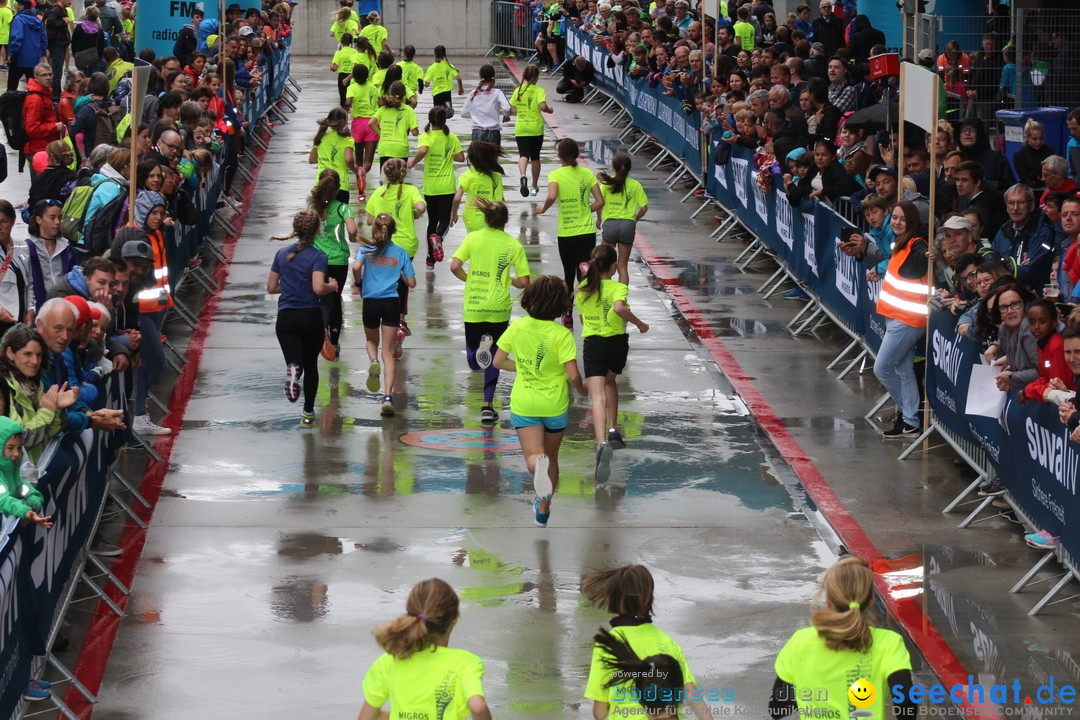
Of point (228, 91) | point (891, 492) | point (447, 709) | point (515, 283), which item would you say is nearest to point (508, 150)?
point (228, 91)

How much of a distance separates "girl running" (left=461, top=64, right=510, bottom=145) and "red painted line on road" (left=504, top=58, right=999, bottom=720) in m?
5.82

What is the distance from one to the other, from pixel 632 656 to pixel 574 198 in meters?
11.3

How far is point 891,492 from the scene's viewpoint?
41.8ft

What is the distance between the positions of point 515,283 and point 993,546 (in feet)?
15.2

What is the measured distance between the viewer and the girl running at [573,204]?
683 inches

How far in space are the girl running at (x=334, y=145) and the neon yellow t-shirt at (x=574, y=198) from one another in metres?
4.40

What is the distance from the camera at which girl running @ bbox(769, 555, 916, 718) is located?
21.3ft

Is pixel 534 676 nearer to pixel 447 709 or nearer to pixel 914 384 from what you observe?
pixel 447 709

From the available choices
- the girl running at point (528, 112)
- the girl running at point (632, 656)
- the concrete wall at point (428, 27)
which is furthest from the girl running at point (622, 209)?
the concrete wall at point (428, 27)

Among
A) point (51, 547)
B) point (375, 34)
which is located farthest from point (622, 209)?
point (375, 34)

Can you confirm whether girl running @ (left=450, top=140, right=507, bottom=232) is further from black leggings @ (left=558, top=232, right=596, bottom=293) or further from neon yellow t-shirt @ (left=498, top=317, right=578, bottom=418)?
neon yellow t-shirt @ (left=498, top=317, right=578, bottom=418)

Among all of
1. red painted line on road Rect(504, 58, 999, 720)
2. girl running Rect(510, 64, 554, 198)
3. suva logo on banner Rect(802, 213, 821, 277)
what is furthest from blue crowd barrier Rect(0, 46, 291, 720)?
girl running Rect(510, 64, 554, 198)

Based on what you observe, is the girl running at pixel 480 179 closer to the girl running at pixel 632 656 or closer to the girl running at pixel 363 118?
the girl running at pixel 363 118

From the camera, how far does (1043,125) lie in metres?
19.3
